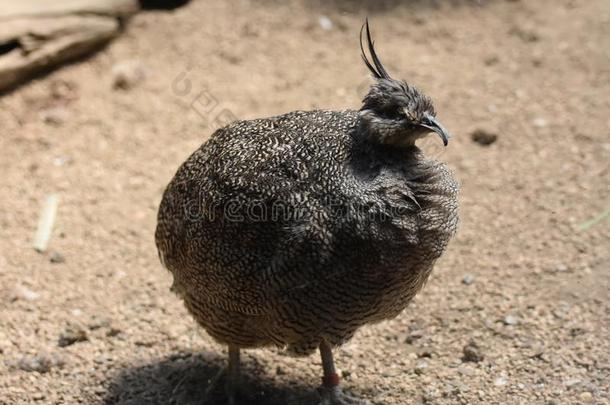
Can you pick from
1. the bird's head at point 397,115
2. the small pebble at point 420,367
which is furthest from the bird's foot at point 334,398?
the bird's head at point 397,115

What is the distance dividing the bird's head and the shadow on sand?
63.9 inches

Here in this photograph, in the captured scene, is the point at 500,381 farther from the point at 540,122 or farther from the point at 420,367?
the point at 540,122

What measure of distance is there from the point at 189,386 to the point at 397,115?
202 centimetres

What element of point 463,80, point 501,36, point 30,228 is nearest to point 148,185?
point 30,228

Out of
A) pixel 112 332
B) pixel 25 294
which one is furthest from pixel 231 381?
pixel 25 294

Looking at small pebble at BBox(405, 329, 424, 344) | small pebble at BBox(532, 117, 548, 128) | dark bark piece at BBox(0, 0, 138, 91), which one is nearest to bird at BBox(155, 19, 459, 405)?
small pebble at BBox(405, 329, 424, 344)

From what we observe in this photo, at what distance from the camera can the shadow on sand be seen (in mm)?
4328

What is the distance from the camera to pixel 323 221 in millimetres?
3424

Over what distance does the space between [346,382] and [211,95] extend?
3290 mm

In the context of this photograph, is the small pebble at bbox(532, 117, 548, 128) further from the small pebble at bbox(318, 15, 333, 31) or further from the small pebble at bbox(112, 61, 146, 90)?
the small pebble at bbox(112, 61, 146, 90)

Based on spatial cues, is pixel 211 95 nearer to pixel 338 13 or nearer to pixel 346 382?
pixel 338 13

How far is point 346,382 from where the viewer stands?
4.44 metres

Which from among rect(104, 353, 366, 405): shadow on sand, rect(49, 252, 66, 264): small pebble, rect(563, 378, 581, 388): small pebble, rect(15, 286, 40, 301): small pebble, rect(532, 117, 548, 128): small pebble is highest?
rect(563, 378, 581, 388): small pebble

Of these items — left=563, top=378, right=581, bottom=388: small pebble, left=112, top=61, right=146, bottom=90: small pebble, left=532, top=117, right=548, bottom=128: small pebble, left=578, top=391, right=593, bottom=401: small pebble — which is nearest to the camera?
left=578, top=391, right=593, bottom=401: small pebble
